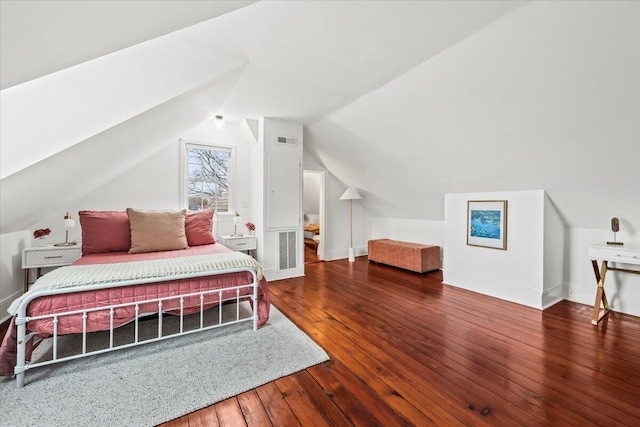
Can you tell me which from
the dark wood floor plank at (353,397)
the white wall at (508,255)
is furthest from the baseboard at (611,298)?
the dark wood floor plank at (353,397)

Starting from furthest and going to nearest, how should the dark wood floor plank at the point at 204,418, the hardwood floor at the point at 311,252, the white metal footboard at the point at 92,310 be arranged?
the hardwood floor at the point at 311,252, the white metal footboard at the point at 92,310, the dark wood floor plank at the point at 204,418

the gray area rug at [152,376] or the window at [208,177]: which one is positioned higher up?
the window at [208,177]

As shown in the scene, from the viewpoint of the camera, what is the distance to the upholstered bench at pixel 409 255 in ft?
14.8

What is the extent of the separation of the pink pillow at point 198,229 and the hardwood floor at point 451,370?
4.36ft

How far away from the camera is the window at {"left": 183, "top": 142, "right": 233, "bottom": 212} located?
4289 mm

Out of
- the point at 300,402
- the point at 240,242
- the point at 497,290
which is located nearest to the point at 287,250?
the point at 240,242

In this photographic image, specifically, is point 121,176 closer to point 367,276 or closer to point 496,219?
point 367,276

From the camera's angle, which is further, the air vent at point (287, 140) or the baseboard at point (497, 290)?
the air vent at point (287, 140)

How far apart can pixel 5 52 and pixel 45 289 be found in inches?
63.9

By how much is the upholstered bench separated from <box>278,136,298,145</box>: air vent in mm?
2492

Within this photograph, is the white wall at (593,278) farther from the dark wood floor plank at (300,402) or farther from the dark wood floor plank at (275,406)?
the dark wood floor plank at (275,406)

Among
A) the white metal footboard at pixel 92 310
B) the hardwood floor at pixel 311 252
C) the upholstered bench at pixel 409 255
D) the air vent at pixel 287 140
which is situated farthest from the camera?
the hardwood floor at pixel 311 252

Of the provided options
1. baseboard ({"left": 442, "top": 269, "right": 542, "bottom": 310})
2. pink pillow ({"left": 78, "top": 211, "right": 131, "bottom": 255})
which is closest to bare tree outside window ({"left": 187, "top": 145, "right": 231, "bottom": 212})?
pink pillow ({"left": 78, "top": 211, "right": 131, "bottom": 255})

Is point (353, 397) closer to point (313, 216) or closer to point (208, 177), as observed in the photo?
point (208, 177)
